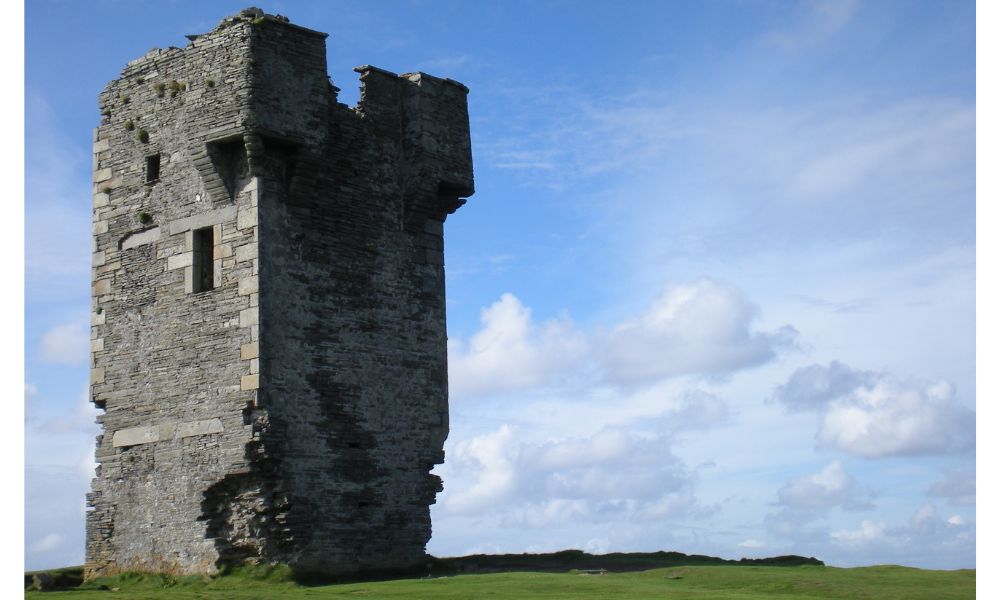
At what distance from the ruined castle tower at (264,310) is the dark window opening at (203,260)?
3 centimetres

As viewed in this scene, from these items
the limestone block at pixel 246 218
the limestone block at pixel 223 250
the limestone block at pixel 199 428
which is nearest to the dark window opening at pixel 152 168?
the limestone block at pixel 223 250

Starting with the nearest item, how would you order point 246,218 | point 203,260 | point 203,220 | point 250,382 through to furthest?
point 250,382 < point 246,218 < point 203,220 < point 203,260

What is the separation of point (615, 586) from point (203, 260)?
973 centimetres

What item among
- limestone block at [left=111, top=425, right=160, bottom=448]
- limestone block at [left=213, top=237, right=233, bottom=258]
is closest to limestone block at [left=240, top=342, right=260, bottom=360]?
limestone block at [left=213, top=237, right=233, bottom=258]

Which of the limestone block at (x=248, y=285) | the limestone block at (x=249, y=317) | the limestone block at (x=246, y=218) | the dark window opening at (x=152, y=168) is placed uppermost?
the dark window opening at (x=152, y=168)

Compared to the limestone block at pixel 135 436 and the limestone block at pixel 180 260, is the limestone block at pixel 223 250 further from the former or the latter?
the limestone block at pixel 135 436

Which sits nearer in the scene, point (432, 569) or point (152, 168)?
point (432, 569)

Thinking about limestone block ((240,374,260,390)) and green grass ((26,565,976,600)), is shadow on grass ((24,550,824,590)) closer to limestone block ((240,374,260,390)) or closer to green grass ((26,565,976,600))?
green grass ((26,565,976,600))

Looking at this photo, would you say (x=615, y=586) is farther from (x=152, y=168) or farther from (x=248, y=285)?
(x=152, y=168)

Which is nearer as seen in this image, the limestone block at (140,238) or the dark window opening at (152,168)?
the limestone block at (140,238)

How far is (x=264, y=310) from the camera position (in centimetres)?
2395

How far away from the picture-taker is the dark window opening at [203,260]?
2508 cm

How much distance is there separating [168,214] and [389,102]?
187 inches

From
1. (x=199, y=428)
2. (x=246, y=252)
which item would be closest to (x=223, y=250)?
(x=246, y=252)
